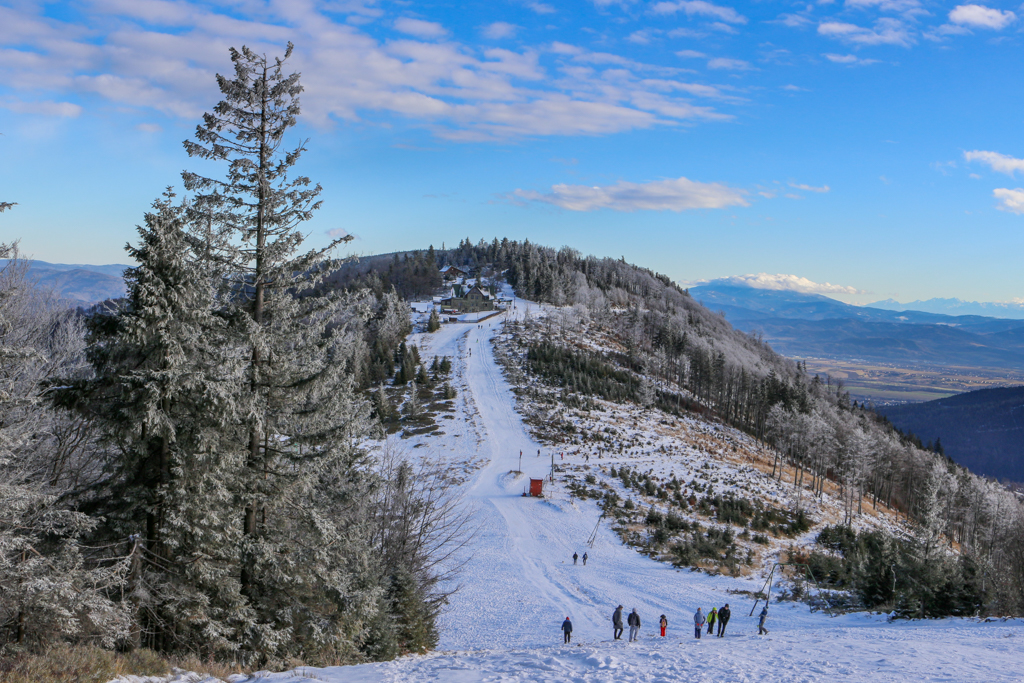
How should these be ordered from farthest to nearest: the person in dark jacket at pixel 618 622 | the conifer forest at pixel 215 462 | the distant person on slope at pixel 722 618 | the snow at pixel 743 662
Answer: the distant person on slope at pixel 722 618 → the person in dark jacket at pixel 618 622 → the snow at pixel 743 662 → the conifer forest at pixel 215 462

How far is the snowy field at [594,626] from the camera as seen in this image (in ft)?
39.3

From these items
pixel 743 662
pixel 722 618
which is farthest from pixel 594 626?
pixel 743 662

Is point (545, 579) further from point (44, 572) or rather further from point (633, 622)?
point (44, 572)

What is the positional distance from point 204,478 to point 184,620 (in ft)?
8.81

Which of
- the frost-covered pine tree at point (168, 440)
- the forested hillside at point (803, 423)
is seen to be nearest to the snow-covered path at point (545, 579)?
the forested hillside at point (803, 423)

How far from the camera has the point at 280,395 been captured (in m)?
12.1

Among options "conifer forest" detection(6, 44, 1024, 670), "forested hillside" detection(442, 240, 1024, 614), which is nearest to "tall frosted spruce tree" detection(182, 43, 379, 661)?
"conifer forest" detection(6, 44, 1024, 670)

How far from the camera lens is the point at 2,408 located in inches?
440

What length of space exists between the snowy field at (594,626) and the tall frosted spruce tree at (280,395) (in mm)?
1590

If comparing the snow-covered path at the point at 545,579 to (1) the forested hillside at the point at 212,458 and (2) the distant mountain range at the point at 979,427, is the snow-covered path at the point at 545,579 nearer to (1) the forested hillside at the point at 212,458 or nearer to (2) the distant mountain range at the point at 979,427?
(1) the forested hillside at the point at 212,458

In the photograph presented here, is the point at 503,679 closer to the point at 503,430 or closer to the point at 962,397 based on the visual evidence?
the point at 503,430

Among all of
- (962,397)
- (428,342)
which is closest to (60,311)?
(428,342)

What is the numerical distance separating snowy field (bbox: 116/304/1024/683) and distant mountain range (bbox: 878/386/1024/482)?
450 ft

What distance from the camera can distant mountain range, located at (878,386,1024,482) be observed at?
143250mm
